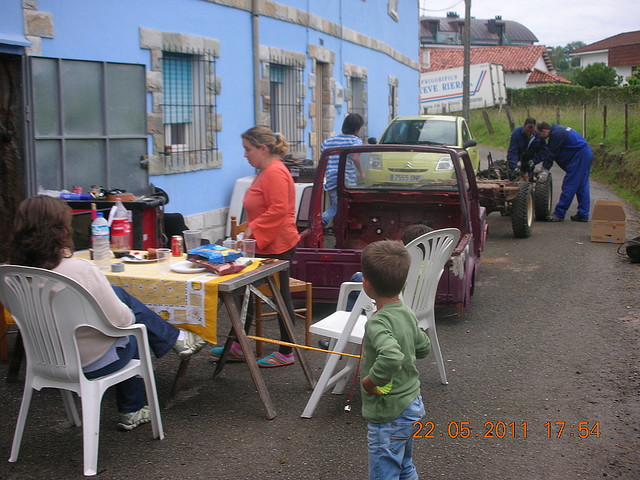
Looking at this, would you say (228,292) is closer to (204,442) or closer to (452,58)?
(204,442)

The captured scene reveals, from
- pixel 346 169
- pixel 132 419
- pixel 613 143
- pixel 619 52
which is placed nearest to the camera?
pixel 132 419

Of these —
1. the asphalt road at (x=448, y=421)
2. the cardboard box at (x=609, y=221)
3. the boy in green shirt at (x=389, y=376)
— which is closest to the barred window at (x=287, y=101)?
the cardboard box at (x=609, y=221)

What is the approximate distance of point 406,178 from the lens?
7926mm

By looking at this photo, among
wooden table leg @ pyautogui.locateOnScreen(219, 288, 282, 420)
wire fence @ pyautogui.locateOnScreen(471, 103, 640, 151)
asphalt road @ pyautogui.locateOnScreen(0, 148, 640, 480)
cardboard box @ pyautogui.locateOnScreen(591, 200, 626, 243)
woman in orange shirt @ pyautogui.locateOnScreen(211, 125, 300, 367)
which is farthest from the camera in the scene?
wire fence @ pyautogui.locateOnScreen(471, 103, 640, 151)

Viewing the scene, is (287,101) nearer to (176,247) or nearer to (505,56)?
(176,247)

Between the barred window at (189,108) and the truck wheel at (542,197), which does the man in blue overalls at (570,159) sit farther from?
the barred window at (189,108)

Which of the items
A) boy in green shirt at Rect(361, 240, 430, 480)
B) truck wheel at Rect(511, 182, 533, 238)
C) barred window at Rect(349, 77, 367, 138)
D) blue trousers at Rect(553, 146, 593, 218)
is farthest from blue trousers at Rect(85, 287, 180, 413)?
barred window at Rect(349, 77, 367, 138)

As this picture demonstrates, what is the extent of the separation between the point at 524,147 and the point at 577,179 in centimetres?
105

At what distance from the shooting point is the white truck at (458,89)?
4553 centimetres

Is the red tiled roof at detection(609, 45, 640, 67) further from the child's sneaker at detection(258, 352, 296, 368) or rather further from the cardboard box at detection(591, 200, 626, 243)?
the child's sneaker at detection(258, 352, 296, 368)

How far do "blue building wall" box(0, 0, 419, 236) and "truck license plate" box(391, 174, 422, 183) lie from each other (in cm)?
297

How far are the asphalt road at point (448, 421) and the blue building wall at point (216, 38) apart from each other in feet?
12.2

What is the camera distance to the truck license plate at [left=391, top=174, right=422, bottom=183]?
787 cm

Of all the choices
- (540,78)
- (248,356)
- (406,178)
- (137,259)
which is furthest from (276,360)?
(540,78)
